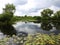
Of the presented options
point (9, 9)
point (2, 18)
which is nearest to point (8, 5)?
point (9, 9)

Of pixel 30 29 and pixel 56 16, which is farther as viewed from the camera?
pixel 56 16

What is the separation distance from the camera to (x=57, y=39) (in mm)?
8516

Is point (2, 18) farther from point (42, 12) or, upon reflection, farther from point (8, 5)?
point (42, 12)

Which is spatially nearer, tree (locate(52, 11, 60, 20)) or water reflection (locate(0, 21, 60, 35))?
water reflection (locate(0, 21, 60, 35))

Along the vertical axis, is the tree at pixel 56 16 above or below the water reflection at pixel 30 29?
below

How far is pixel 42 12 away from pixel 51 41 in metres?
71.9

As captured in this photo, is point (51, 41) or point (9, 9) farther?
point (9, 9)

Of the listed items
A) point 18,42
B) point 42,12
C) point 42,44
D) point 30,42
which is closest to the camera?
point 42,44

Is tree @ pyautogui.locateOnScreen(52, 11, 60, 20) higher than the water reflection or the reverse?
the reverse

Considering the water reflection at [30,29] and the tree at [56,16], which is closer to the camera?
the water reflection at [30,29]

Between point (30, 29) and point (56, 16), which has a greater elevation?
point (30, 29)

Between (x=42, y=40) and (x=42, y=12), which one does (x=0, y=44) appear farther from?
(x=42, y=12)

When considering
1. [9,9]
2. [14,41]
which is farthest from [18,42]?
[9,9]

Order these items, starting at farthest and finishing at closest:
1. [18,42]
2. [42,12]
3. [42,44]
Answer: [42,12], [18,42], [42,44]
